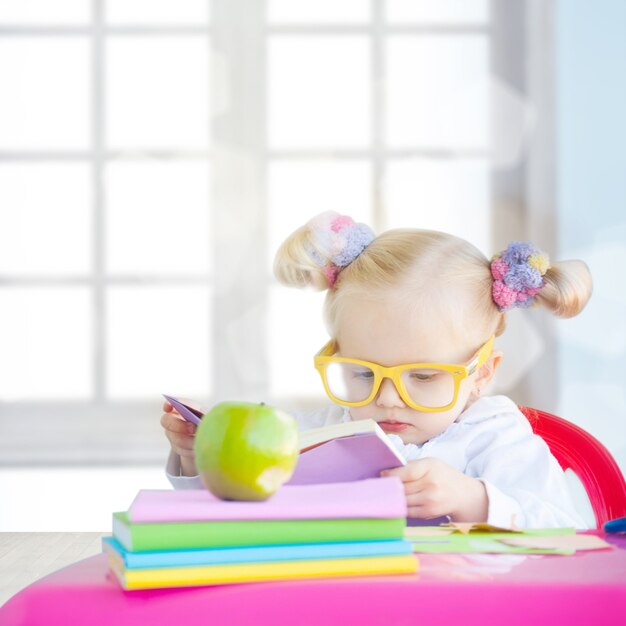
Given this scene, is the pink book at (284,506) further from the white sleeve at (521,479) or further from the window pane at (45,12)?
the window pane at (45,12)

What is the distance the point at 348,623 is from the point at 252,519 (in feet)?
0.34

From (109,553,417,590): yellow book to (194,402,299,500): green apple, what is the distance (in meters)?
0.06

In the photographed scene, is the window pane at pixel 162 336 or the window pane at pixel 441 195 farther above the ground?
the window pane at pixel 441 195

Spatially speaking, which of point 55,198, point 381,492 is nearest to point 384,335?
point 381,492

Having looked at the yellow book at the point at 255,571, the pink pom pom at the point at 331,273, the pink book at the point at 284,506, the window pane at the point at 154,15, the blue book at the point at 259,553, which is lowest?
the yellow book at the point at 255,571

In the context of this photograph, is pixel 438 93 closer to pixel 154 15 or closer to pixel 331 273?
pixel 154 15

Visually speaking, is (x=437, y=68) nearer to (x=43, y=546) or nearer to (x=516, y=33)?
(x=516, y=33)

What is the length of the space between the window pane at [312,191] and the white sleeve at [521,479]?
2.39 metres

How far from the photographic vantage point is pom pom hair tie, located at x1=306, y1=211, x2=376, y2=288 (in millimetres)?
1579

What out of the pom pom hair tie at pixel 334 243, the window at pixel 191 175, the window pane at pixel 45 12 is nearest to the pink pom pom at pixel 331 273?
the pom pom hair tie at pixel 334 243

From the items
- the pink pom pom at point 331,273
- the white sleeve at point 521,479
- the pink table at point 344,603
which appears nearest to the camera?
the pink table at point 344,603

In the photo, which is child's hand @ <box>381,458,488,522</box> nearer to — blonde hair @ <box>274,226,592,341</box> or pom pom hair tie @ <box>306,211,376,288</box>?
blonde hair @ <box>274,226,592,341</box>

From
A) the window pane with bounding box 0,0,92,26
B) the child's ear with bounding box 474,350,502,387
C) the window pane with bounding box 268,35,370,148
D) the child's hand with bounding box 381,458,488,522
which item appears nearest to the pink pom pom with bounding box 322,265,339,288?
the child's ear with bounding box 474,350,502,387

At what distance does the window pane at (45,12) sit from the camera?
12.5 ft
